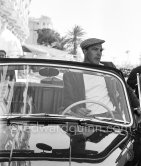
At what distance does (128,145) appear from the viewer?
2.99 metres

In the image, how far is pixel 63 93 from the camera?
3.61 m

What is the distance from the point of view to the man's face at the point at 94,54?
15.0ft

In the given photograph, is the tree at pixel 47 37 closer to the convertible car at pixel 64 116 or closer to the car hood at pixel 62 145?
the convertible car at pixel 64 116

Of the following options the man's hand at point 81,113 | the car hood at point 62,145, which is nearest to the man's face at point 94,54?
the man's hand at point 81,113

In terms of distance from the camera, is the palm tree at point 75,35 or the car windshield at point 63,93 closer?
the car windshield at point 63,93

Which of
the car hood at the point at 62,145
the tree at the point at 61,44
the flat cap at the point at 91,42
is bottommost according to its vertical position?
the tree at the point at 61,44

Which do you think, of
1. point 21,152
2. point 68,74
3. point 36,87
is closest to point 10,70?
point 36,87

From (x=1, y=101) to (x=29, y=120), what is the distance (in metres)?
0.43

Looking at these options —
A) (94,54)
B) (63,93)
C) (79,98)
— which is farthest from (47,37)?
(79,98)

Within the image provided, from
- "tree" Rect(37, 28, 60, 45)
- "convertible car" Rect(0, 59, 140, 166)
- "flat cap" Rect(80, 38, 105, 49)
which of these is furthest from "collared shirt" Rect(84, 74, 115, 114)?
"tree" Rect(37, 28, 60, 45)

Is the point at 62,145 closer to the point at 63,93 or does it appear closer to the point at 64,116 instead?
the point at 64,116

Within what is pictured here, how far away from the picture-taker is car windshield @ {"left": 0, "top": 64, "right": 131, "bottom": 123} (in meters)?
3.35

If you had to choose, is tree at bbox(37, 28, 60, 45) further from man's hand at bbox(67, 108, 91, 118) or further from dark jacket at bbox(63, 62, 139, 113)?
man's hand at bbox(67, 108, 91, 118)

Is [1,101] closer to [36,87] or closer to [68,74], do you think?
[36,87]
